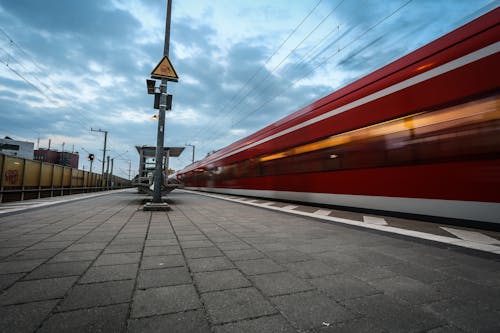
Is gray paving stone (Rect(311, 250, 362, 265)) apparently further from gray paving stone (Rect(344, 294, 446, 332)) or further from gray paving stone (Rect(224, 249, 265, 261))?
gray paving stone (Rect(344, 294, 446, 332))

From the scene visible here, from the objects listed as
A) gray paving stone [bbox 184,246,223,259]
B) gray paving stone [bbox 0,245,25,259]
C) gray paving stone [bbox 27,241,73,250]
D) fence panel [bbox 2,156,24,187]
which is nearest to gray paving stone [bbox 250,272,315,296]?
gray paving stone [bbox 184,246,223,259]

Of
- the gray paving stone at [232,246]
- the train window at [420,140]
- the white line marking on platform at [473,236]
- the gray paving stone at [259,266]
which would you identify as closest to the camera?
the gray paving stone at [259,266]

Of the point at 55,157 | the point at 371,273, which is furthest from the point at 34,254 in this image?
the point at 55,157

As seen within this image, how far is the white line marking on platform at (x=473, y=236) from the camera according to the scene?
9.39 feet

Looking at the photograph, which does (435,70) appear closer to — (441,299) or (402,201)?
(402,201)

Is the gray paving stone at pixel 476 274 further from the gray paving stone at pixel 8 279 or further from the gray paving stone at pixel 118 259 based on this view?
the gray paving stone at pixel 8 279

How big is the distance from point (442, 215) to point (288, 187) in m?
4.78

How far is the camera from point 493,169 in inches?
129

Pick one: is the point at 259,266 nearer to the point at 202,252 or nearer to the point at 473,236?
the point at 202,252

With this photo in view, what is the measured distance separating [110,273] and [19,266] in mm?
810

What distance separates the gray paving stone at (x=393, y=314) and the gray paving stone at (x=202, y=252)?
4.53 ft

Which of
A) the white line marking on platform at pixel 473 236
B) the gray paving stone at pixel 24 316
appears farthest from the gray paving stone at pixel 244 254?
the white line marking on platform at pixel 473 236

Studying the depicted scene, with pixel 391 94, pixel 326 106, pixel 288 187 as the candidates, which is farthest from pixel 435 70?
pixel 288 187

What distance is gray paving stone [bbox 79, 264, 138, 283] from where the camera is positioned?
1.75 meters
